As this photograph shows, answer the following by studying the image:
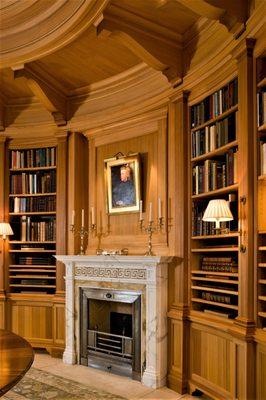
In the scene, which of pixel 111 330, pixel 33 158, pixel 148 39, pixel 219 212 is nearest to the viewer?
pixel 219 212

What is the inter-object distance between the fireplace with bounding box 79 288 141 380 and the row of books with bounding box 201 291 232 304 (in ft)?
2.62

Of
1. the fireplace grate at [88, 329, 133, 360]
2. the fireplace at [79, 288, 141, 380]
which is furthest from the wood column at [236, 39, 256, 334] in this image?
the fireplace grate at [88, 329, 133, 360]

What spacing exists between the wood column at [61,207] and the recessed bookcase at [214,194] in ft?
6.50

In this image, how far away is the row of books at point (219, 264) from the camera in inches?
141

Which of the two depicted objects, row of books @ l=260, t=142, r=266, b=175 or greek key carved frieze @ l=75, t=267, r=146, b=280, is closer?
row of books @ l=260, t=142, r=266, b=175

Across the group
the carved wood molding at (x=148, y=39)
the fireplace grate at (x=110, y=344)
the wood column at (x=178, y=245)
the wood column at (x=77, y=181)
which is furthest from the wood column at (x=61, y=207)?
the carved wood molding at (x=148, y=39)

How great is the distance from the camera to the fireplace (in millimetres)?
4543

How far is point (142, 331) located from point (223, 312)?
103 centimetres

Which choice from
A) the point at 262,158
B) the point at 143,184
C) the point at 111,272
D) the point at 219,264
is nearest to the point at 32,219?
the point at 111,272

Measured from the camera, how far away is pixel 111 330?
4883mm

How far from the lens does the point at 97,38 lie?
434 cm

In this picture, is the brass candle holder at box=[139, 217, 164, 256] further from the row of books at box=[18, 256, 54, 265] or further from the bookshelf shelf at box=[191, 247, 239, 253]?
the row of books at box=[18, 256, 54, 265]

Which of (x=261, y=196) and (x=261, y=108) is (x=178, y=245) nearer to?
(x=261, y=196)

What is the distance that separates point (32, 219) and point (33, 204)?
0.23 metres
